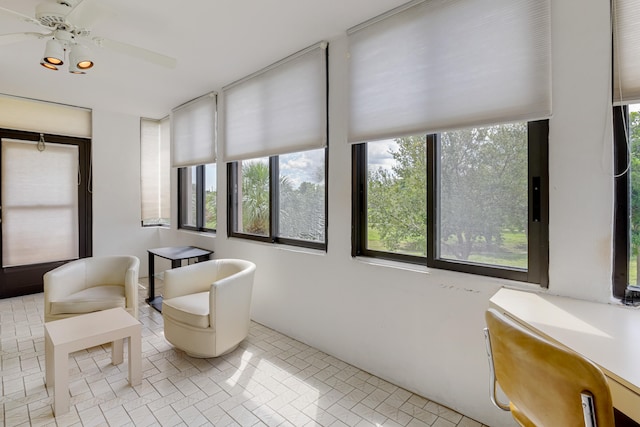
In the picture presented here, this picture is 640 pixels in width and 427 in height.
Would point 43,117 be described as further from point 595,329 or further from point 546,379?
point 595,329

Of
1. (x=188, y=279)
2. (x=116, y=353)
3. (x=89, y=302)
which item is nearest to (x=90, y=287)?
(x=89, y=302)

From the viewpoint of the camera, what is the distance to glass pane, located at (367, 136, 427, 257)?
2.14 meters

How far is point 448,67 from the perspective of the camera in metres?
1.84

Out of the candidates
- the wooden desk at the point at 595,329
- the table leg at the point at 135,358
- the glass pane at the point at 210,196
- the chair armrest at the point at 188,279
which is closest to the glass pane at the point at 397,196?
the wooden desk at the point at 595,329

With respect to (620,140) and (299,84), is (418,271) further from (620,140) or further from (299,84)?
(299,84)

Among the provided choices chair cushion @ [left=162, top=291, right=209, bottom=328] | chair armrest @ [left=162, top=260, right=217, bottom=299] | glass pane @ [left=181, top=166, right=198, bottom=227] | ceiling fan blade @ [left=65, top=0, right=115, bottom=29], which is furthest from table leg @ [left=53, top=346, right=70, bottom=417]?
glass pane @ [left=181, top=166, right=198, bottom=227]

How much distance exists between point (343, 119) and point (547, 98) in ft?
4.37

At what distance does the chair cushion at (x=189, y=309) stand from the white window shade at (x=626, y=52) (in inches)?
110

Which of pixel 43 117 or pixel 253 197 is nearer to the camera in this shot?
pixel 253 197

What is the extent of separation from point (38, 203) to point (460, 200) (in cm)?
514

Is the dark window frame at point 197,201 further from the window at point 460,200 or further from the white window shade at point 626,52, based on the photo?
the white window shade at point 626,52

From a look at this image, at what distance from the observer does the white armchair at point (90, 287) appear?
2.57m

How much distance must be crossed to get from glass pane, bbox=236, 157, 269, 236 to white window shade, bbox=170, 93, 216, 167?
535 millimetres

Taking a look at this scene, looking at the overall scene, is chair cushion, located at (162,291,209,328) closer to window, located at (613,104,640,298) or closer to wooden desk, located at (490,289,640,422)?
wooden desk, located at (490,289,640,422)
